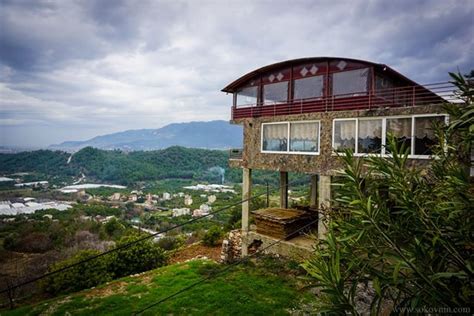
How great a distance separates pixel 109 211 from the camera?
4978 cm

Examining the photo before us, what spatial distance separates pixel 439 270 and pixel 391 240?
0.60m

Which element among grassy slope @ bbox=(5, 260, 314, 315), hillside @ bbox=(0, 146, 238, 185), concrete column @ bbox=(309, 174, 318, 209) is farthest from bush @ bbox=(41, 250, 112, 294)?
hillside @ bbox=(0, 146, 238, 185)

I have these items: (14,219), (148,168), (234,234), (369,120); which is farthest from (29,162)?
(369,120)

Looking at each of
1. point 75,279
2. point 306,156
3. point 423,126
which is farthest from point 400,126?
point 75,279

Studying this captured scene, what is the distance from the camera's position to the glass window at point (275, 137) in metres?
12.0

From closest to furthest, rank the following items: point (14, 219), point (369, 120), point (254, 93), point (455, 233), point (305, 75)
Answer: point (455, 233)
point (369, 120)
point (305, 75)
point (254, 93)
point (14, 219)

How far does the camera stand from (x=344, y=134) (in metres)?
10.1

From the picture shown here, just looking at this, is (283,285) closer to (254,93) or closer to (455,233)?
(455,233)

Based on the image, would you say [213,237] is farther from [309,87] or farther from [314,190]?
[309,87]

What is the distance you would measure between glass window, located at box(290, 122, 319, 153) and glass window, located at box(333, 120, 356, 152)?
804 mm

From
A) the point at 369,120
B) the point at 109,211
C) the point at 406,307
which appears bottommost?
the point at 109,211

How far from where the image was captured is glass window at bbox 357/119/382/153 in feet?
30.7

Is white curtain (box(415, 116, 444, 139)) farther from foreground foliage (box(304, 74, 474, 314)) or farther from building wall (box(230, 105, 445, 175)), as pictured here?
foreground foliage (box(304, 74, 474, 314))

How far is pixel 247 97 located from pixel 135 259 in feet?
34.3
